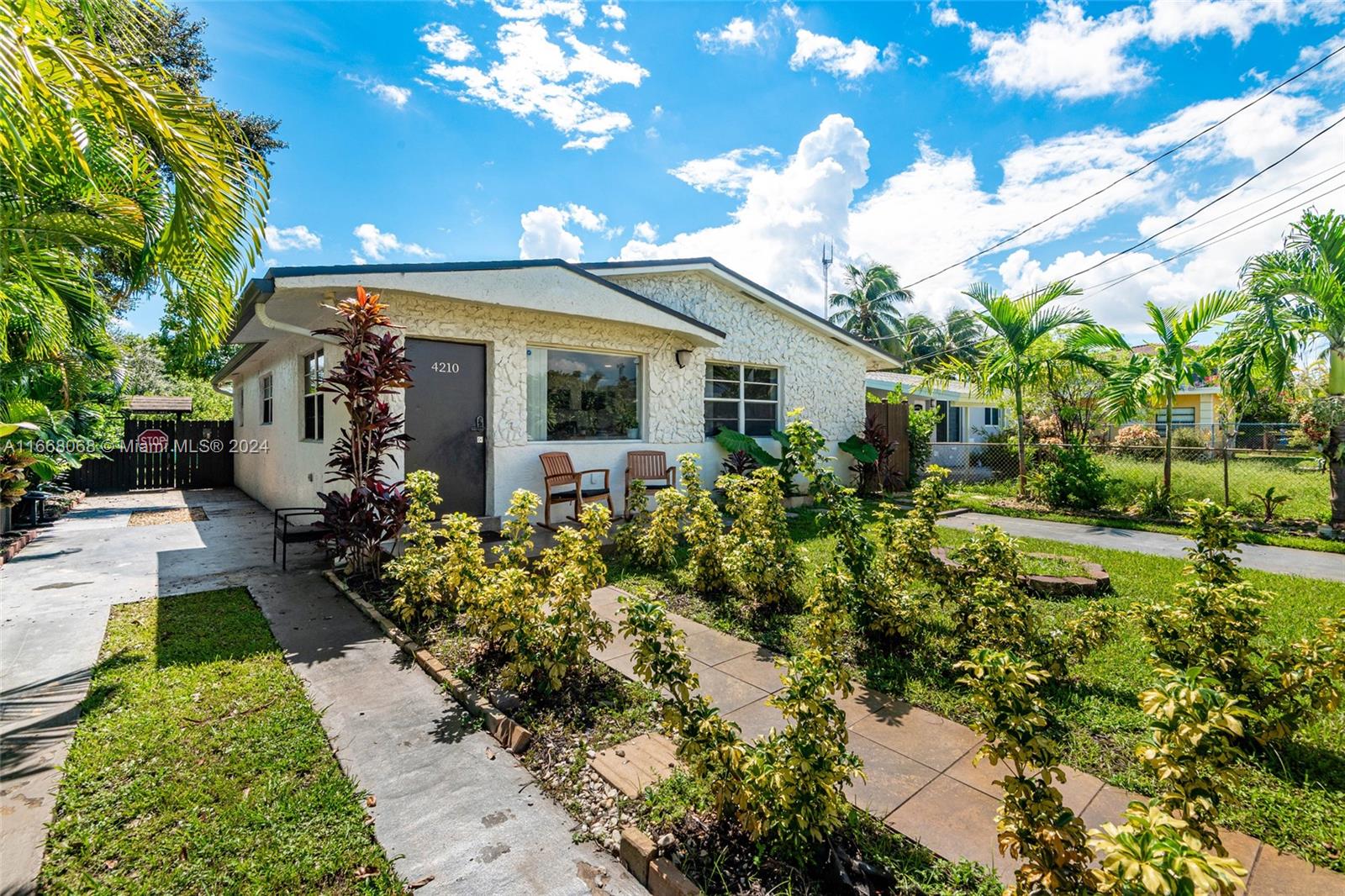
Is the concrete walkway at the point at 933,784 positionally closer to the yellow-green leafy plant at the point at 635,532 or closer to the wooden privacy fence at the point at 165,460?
the yellow-green leafy plant at the point at 635,532

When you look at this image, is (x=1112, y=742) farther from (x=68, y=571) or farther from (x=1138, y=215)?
(x=1138, y=215)

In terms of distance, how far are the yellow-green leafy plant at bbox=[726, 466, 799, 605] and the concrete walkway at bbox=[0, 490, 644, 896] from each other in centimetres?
235

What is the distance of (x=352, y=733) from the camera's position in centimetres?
303

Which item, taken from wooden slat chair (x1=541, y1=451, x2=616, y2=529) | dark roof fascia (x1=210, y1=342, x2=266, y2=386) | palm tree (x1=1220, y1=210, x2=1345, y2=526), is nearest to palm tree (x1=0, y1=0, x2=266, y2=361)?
wooden slat chair (x1=541, y1=451, x2=616, y2=529)

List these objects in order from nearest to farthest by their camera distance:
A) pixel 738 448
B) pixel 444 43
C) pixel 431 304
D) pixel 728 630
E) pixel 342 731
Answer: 1. pixel 342 731
2. pixel 728 630
3. pixel 431 304
4. pixel 444 43
5. pixel 738 448

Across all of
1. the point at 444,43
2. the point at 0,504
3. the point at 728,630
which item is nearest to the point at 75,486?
the point at 0,504

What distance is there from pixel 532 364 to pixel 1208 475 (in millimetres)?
11867

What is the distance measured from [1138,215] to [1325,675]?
14.7 meters

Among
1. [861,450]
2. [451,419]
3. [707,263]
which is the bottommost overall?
[861,450]

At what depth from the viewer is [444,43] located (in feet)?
24.3

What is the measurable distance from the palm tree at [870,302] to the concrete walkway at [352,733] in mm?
31289

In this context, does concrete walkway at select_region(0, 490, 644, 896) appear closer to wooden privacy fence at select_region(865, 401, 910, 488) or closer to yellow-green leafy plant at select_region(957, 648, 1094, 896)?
yellow-green leafy plant at select_region(957, 648, 1094, 896)

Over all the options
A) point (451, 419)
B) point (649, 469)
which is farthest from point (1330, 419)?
point (451, 419)

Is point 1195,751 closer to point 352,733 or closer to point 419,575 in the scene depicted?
point 352,733
